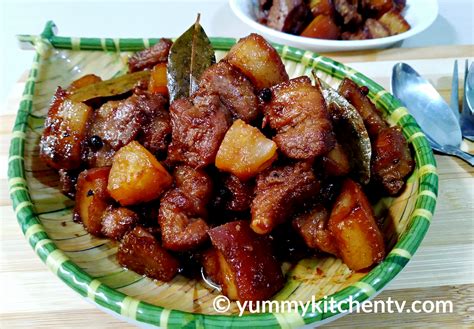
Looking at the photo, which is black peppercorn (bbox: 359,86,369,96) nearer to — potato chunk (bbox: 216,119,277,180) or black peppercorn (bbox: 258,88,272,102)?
black peppercorn (bbox: 258,88,272,102)

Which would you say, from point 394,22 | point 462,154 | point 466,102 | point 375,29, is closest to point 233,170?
point 462,154

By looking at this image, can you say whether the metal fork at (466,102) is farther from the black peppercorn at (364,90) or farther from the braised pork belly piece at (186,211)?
the braised pork belly piece at (186,211)

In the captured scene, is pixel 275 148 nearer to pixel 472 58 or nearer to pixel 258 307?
pixel 258 307

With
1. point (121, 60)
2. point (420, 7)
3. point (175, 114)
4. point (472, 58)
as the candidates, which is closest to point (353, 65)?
point (472, 58)

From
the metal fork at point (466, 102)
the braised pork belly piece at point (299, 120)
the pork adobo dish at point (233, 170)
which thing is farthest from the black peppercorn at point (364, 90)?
the metal fork at point (466, 102)

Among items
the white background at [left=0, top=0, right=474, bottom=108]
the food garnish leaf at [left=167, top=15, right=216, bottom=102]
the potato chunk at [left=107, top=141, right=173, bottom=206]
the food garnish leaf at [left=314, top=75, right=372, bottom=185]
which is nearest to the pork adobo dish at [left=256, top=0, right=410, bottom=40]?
the white background at [left=0, top=0, right=474, bottom=108]
